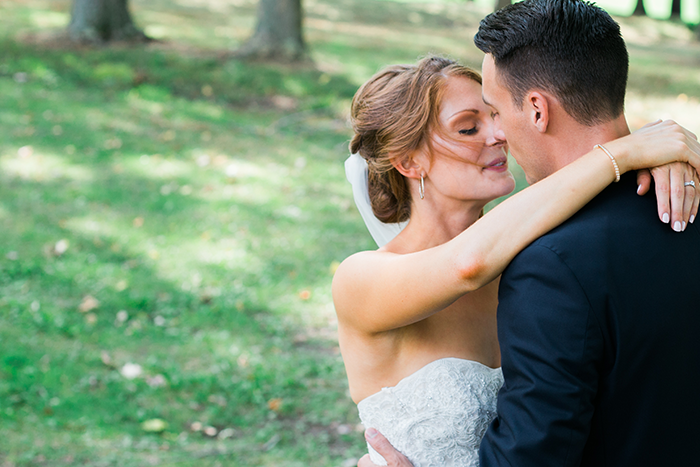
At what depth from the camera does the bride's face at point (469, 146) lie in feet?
8.80

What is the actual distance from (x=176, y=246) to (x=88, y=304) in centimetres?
137

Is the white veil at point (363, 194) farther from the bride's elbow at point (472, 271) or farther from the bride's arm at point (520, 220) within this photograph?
the bride's elbow at point (472, 271)

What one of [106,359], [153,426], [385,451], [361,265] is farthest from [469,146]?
[106,359]

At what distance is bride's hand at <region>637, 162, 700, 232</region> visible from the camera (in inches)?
71.7

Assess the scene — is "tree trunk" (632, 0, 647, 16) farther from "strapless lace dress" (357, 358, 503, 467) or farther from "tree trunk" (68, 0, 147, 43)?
"strapless lace dress" (357, 358, 503, 467)

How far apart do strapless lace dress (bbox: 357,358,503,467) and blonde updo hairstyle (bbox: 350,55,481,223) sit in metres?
0.83

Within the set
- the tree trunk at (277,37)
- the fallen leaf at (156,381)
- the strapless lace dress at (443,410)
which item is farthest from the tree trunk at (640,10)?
the strapless lace dress at (443,410)

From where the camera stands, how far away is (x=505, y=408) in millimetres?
1933

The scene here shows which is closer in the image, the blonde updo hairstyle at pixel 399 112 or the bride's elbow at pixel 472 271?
the bride's elbow at pixel 472 271

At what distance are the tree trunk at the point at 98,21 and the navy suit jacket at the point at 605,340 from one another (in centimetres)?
1392

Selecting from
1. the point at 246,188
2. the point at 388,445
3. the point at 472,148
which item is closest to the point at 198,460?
the point at 388,445

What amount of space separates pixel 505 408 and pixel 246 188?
7422 millimetres

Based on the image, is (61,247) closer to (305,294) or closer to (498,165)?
(305,294)

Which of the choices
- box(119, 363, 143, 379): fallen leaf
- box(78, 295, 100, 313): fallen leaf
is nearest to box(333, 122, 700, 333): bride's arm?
box(119, 363, 143, 379): fallen leaf
